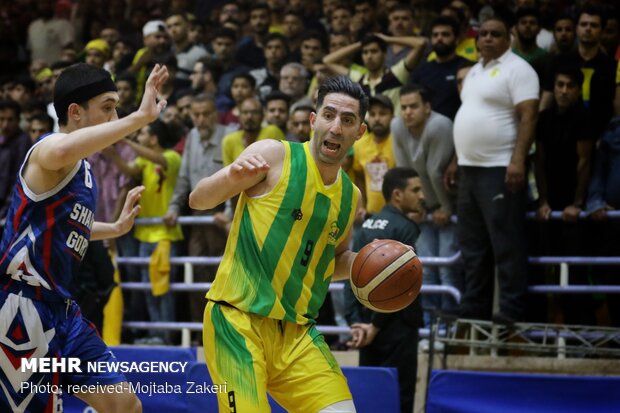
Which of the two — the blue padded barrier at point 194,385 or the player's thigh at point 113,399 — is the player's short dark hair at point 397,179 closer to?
the blue padded barrier at point 194,385

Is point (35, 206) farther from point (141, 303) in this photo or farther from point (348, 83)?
point (141, 303)

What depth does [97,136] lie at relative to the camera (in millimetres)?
5105

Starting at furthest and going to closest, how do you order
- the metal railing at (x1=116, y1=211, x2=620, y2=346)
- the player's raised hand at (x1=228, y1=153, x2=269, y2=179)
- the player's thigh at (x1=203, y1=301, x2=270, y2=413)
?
the metal railing at (x1=116, y1=211, x2=620, y2=346) < the player's thigh at (x1=203, y1=301, x2=270, y2=413) < the player's raised hand at (x1=228, y1=153, x2=269, y2=179)

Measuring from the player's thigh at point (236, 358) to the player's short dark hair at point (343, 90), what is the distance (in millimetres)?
1369

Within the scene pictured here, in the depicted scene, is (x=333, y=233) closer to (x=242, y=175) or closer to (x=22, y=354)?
(x=242, y=175)

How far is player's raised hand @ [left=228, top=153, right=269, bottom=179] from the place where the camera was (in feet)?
17.3

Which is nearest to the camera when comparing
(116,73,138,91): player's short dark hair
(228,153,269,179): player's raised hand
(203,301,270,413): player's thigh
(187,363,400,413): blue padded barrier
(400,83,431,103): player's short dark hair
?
(228,153,269,179): player's raised hand

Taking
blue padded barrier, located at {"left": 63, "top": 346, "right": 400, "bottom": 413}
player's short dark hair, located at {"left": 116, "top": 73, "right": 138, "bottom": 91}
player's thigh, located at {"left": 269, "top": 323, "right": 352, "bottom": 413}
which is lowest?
blue padded barrier, located at {"left": 63, "top": 346, "right": 400, "bottom": 413}

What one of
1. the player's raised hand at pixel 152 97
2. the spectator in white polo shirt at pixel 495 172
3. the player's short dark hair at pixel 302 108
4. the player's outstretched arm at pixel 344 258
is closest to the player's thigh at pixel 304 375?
the player's outstretched arm at pixel 344 258

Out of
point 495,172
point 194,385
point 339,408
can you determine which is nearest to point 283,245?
point 339,408

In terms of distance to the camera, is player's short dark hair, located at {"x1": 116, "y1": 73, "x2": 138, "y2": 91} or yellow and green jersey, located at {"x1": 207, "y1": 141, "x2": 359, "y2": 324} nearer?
yellow and green jersey, located at {"x1": 207, "y1": 141, "x2": 359, "y2": 324}

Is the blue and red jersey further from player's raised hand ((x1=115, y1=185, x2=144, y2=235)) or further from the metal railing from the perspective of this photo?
the metal railing

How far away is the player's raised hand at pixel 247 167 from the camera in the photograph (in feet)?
17.3

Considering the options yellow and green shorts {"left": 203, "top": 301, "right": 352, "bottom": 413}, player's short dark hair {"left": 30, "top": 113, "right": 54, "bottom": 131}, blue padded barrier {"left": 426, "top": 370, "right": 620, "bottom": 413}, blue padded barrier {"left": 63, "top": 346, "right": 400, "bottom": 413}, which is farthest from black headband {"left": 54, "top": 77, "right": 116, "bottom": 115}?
player's short dark hair {"left": 30, "top": 113, "right": 54, "bottom": 131}
